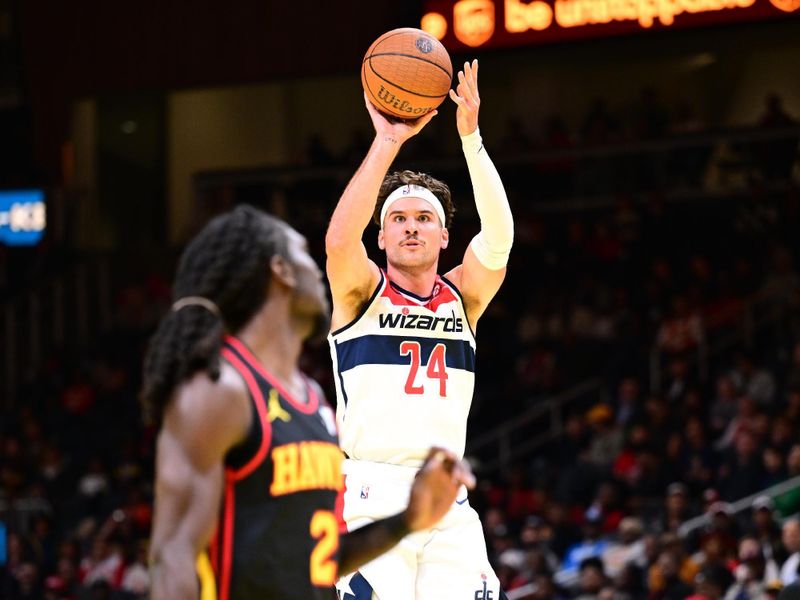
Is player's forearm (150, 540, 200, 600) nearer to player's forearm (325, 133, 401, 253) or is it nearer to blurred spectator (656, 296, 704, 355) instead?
player's forearm (325, 133, 401, 253)

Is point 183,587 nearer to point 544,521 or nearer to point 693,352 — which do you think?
point 544,521

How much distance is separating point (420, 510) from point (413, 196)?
2.73 meters

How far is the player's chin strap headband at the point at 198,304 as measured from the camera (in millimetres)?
3510

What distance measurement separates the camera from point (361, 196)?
18.7 feet

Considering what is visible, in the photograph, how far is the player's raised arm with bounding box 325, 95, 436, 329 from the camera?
5.70 meters

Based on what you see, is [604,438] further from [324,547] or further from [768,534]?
[324,547]

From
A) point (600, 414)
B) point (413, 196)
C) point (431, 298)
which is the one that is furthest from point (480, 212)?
point (600, 414)

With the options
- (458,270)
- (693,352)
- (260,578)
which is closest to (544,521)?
(693,352)

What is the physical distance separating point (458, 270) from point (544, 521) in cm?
786

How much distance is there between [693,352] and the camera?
16406mm

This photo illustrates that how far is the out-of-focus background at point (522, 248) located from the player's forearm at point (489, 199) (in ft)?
17.1

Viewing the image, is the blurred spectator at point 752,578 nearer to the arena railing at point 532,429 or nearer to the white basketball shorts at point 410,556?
the white basketball shorts at point 410,556

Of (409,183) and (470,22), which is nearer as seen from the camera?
(409,183)

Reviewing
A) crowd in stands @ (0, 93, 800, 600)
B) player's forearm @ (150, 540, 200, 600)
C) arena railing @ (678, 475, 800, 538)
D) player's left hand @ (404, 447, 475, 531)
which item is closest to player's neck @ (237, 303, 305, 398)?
player's left hand @ (404, 447, 475, 531)
